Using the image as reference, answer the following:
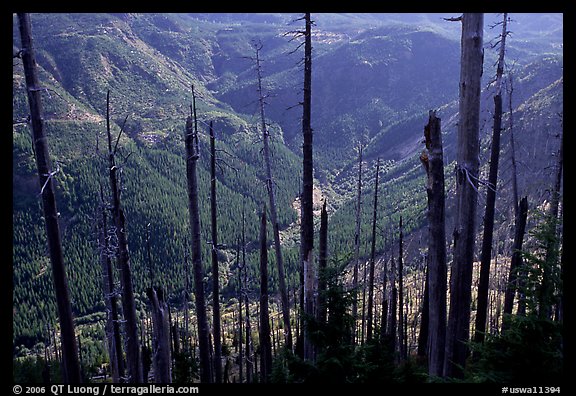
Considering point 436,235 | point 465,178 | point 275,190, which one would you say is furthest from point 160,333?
point 275,190

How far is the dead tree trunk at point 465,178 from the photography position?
7395 mm

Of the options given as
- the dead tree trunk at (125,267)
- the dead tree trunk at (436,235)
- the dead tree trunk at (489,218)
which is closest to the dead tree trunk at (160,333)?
the dead tree trunk at (125,267)

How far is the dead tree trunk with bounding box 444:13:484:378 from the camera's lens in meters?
7.39

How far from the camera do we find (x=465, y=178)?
7.85 metres

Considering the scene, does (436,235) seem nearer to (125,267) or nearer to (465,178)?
(465,178)

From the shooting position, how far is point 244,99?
169m

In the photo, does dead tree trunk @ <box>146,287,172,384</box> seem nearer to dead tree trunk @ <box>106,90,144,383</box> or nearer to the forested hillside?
the forested hillside

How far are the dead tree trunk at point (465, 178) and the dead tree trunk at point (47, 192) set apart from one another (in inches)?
273

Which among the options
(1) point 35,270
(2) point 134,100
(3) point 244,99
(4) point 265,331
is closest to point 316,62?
(3) point 244,99

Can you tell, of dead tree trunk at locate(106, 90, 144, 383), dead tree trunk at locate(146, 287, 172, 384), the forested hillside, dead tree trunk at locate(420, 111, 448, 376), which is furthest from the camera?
dead tree trunk at locate(106, 90, 144, 383)

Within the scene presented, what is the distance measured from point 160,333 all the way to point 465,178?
6362mm

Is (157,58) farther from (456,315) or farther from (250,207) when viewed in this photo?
(456,315)

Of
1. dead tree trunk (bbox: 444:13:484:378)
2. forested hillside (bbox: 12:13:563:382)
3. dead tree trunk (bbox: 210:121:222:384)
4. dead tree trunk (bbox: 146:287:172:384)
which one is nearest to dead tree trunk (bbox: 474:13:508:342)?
forested hillside (bbox: 12:13:563:382)

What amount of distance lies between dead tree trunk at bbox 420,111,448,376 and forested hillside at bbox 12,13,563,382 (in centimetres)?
61
